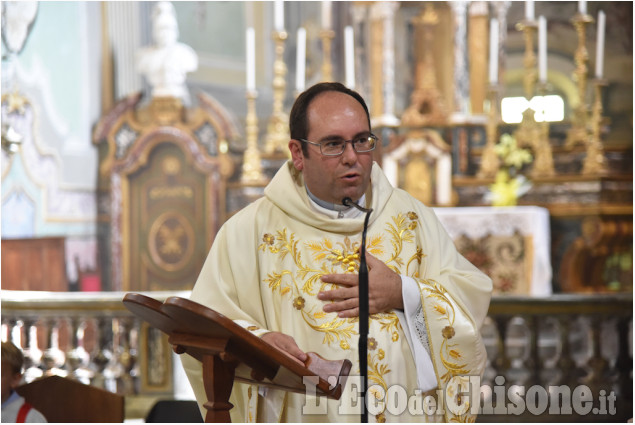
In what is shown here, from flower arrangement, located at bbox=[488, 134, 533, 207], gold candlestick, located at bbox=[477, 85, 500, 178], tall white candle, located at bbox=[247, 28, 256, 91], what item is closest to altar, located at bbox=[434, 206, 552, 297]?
flower arrangement, located at bbox=[488, 134, 533, 207]

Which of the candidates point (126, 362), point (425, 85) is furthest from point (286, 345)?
point (425, 85)

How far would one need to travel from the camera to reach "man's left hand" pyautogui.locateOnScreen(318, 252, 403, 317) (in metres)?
2.40

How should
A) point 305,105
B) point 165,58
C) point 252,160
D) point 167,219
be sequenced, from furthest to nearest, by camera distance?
point 167,219, point 165,58, point 252,160, point 305,105

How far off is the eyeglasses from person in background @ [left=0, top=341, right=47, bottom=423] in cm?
148

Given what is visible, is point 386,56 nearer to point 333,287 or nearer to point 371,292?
point 333,287

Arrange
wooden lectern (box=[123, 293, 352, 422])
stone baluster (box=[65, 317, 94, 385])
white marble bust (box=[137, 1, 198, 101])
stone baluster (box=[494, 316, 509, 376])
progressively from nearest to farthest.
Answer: wooden lectern (box=[123, 293, 352, 422]), stone baluster (box=[494, 316, 509, 376]), stone baluster (box=[65, 317, 94, 385]), white marble bust (box=[137, 1, 198, 101])

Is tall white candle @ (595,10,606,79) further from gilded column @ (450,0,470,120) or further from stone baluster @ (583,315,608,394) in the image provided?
stone baluster @ (583,315,608,394)

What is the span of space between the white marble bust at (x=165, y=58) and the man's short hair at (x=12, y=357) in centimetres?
590

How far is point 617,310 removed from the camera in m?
4.88

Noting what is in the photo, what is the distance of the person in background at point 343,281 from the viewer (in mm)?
2457

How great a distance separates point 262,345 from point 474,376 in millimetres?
786

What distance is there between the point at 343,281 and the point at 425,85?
21.4ft

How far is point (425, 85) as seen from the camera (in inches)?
346

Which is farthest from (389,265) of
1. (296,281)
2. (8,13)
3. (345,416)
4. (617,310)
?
(8,13)
